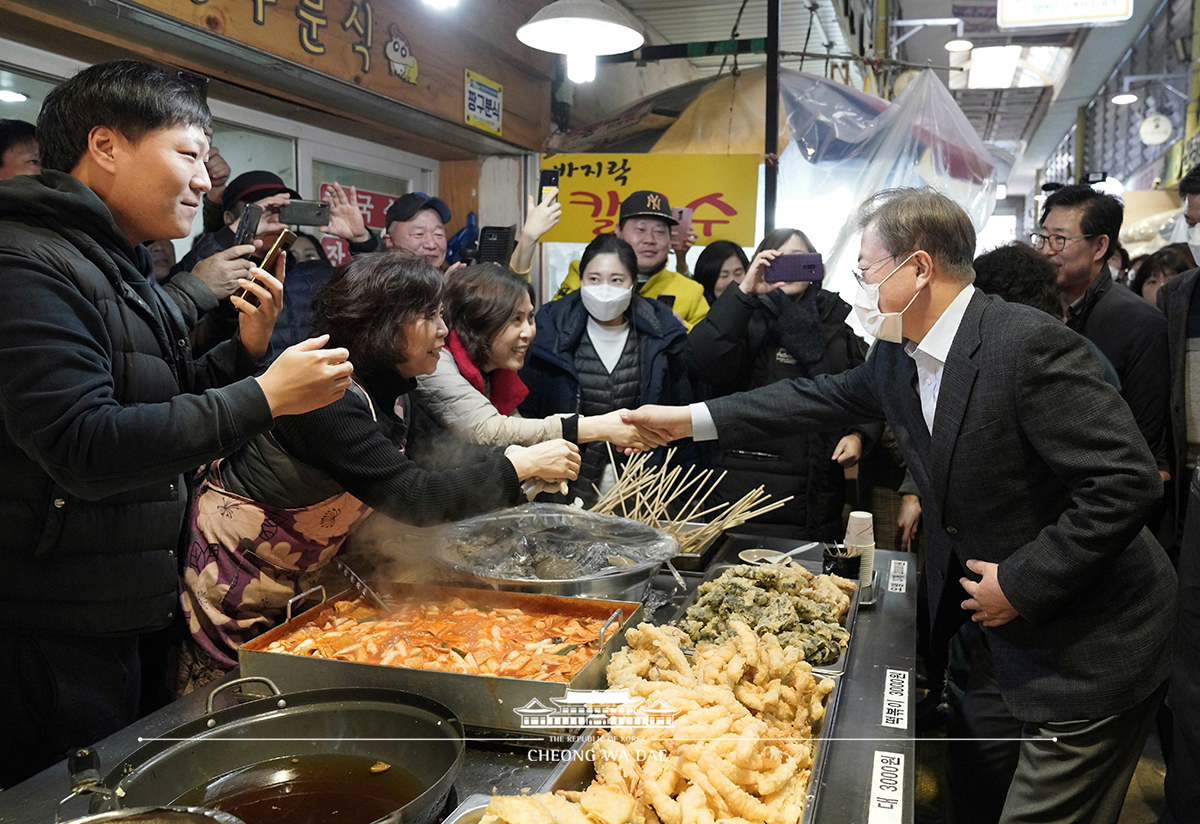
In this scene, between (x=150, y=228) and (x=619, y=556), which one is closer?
(x=150, y=228)

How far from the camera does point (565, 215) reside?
201 inches

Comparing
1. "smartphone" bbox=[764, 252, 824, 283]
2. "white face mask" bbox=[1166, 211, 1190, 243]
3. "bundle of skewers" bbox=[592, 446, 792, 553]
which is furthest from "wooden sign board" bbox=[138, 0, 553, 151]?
"white face mask" bbox=[1166, 211, 1190, 243]

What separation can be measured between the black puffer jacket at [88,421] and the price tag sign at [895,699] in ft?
4.26

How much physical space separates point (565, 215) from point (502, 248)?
1.24 metres

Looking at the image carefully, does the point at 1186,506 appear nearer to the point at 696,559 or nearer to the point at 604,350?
the point at 696,559

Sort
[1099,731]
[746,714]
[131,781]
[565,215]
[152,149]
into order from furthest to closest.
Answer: [565,215], [1099,731], [152,149], [746,714], [131,781]

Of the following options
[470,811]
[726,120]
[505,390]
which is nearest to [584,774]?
[470,811]

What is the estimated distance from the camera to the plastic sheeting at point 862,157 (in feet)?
16.3

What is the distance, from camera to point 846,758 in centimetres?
146

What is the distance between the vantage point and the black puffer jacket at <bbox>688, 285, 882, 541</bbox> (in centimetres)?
353

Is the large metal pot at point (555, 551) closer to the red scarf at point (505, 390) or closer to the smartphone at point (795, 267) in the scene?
the red scarf at point (505, 390)

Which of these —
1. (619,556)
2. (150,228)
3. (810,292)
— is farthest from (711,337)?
(150,228)

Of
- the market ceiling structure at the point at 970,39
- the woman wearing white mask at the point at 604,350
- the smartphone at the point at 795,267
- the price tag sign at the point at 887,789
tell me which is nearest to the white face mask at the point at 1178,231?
the market ceiling structure at the point at 970,39

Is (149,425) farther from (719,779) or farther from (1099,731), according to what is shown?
(1099,731)
